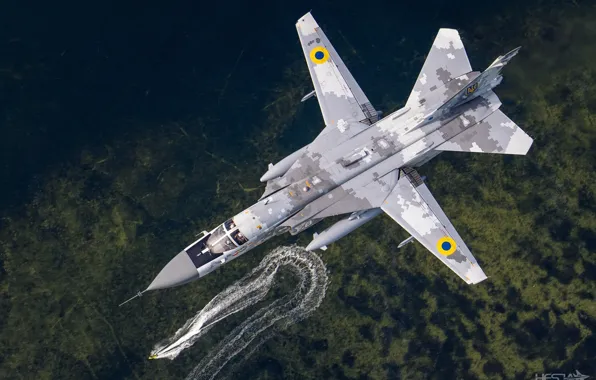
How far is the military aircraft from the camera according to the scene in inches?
1970

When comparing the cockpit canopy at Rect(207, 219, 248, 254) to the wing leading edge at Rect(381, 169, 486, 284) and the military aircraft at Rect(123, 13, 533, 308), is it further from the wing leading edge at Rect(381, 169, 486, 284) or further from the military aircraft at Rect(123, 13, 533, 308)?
the wing leading edge at Rect(381, 169, 486, 284)

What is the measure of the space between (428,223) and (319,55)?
15835mm

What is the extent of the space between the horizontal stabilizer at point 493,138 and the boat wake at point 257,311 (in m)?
14.5

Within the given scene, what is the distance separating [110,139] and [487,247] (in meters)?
32.2

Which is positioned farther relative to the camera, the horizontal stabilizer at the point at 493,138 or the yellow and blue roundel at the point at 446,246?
the horizontal stabilizer at the point at 493,138

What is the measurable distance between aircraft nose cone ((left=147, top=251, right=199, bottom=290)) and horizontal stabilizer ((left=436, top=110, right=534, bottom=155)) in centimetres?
2112

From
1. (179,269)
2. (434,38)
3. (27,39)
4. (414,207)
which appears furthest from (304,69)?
(27,39)

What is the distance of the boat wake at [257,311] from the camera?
52.6m

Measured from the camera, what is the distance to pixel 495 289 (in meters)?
54.4

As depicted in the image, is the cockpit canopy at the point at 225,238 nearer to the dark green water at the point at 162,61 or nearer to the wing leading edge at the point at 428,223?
the dark green water at the point at 162,61

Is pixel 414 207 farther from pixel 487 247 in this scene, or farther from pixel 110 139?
pixel 110 139

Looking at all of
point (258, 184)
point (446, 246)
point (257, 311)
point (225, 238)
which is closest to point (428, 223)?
point (446, 246)

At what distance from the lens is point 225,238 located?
50031 millimetres

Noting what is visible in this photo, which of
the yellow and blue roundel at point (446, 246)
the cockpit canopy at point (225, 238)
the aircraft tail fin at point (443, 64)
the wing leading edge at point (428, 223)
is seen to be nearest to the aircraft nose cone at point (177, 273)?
the cockpit canopy at point (225, 238)
